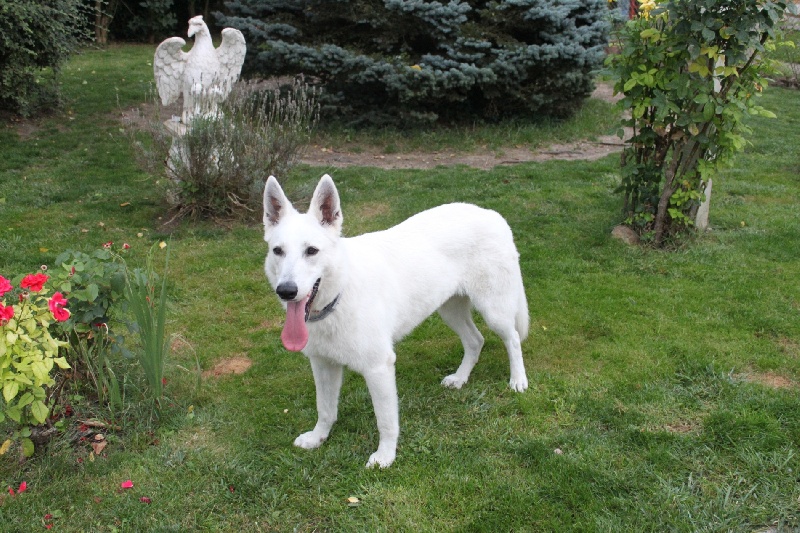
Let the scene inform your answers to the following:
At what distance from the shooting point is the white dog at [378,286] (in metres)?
3.23

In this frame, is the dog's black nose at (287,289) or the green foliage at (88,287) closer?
the dog's black nose at (287,289)

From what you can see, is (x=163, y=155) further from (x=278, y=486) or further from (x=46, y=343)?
(x=278, y=486)

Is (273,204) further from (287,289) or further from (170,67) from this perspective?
(170,67)

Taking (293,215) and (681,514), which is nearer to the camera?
(681,514)

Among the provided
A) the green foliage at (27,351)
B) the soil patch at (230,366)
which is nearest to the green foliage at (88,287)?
the green foliage at (27,351)

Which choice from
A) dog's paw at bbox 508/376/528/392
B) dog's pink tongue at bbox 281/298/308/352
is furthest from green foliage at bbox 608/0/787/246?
dog's pink tongue at bbox 281/298/308/352

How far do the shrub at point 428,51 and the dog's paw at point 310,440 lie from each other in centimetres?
647

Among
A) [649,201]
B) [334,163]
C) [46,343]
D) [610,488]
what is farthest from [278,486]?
[334,163]

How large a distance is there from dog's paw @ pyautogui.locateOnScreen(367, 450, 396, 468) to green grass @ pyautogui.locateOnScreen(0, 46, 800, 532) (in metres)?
0.04

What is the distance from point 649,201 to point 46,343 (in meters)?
5.32

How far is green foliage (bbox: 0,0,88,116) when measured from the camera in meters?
9.09

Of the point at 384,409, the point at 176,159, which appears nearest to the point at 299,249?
the point at 384,409

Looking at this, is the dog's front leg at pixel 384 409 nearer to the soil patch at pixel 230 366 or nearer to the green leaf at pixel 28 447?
the soil patch at pixel 230 366

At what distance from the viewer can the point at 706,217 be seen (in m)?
6.66
